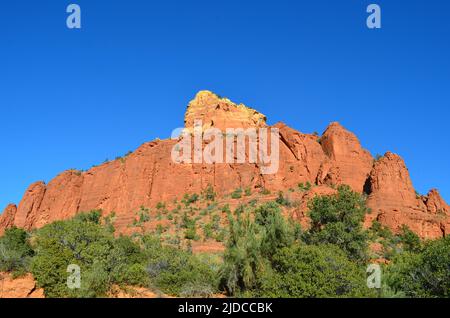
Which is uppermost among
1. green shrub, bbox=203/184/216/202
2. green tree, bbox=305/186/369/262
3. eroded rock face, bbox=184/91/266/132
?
eroded rock face, bbox=184/91/266/132

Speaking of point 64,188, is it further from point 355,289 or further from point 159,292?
point 355,289

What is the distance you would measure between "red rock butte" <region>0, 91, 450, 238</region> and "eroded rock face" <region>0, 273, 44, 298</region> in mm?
26084

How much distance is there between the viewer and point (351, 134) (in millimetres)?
65625

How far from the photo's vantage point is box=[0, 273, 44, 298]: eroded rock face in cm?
2186

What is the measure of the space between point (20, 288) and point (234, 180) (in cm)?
4625

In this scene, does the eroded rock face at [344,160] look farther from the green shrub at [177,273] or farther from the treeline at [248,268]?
the green shrub at [177,273]

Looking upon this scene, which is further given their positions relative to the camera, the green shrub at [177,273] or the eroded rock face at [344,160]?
the eroded rock face at [344,160]

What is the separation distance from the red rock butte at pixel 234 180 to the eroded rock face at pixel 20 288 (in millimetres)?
26084

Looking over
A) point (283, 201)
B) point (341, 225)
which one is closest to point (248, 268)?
point (341, 225)

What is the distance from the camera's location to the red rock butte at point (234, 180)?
171 ft

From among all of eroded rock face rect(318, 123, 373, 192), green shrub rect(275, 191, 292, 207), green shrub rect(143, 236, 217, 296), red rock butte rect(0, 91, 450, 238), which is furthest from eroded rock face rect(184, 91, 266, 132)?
green shrub rect(143, 236, 217, 296)

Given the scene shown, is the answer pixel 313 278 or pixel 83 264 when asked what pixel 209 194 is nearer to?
pixel 83 264

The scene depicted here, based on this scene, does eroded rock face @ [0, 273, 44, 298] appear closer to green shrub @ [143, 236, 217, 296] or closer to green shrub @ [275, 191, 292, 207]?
green shrub @ [143, 236, 217, 296]

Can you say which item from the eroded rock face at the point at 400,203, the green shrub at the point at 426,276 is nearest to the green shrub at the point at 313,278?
the green shrub at the point at 426,276
